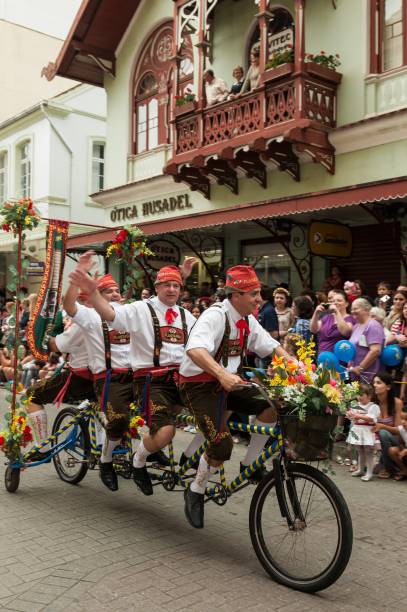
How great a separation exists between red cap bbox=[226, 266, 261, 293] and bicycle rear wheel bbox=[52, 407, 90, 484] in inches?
94.2

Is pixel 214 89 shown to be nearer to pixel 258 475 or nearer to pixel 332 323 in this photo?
pixel 332 323

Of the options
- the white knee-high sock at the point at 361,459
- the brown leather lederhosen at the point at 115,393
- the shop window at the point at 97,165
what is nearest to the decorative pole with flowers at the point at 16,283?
the brown leather lederhosen at the point at 115,393

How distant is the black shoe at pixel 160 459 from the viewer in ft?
17.4

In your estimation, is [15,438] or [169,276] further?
[15,438]

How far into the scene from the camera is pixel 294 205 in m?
10.3

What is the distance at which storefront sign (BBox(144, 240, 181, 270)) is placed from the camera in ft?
51.3

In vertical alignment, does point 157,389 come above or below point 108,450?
above

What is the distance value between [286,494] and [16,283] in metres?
3.19

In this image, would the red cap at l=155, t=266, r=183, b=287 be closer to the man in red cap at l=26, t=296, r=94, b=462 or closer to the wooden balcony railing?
the man in red cap at l=26, t=296, r=94, b=462

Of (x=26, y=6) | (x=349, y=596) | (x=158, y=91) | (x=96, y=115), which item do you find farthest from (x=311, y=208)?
(x=26, y=6)

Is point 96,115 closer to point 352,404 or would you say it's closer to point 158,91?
point 158,91

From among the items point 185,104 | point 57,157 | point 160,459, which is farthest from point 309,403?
point 57,157

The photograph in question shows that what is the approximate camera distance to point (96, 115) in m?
23.2

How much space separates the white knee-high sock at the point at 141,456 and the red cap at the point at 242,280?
1.48 m
